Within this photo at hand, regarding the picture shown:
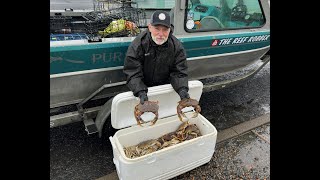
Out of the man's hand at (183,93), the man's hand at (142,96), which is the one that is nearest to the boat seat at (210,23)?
the man's hand at (183,93)

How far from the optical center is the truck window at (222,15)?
9.90 ft

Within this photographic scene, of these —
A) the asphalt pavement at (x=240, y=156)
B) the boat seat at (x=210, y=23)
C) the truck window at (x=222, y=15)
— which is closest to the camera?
the asphalt pavement at (x=240, y=156)

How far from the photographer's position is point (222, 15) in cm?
333

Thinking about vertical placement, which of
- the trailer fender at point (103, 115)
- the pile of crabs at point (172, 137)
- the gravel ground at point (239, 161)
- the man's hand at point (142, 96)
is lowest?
the gravel ground at point (239, 161)

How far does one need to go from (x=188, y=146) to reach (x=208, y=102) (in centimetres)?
197

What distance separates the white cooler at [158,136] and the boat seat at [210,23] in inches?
34.2

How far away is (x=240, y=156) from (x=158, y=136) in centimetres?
109

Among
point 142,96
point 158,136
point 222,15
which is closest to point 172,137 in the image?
point 158,136

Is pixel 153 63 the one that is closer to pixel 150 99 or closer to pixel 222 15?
pixel 150 99

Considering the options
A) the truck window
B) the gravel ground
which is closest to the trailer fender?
the gravel ground

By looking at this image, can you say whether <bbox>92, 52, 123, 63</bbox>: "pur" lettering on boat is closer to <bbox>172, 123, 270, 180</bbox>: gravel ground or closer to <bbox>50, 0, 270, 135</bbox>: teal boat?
<bbox>50, 0, 270, 135</bbox>: teal boat

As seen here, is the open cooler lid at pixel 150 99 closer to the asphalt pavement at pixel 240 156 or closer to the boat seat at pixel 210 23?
the asphalt pavement at pixel 240 156

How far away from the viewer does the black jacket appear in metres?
2.45
